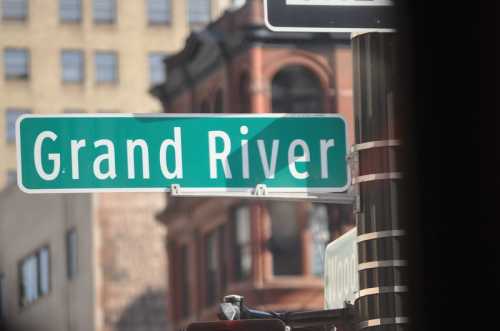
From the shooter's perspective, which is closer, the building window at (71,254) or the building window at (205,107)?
the building window at (205,107)

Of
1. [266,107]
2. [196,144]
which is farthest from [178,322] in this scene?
[196,144]

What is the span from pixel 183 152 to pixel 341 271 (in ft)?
5.45

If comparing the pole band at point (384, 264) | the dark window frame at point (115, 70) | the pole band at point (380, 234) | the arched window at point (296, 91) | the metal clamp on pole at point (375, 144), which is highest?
the dark window frame at point (115, 70)

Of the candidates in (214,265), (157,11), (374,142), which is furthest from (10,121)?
(374,142)

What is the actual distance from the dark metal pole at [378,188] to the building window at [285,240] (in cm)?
4364

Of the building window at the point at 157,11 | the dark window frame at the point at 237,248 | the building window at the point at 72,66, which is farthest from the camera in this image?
the building window at the point at 157,11

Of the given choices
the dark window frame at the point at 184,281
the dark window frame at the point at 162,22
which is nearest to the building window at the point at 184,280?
the dark window frame at the point at 184,281

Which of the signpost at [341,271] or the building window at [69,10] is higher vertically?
the building window at [69,10]

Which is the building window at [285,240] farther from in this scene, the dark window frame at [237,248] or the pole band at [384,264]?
the pole band at [384,264]

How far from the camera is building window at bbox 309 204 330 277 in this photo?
51688 mm

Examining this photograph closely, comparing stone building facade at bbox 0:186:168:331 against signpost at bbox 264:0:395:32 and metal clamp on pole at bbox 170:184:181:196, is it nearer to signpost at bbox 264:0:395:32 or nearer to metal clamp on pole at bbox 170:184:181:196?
metal clamp on pole at bbox 170:184:181:196

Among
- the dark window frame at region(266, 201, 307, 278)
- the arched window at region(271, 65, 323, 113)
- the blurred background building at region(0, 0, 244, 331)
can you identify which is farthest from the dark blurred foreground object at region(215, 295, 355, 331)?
the blurred background building at region(0, 0, 244, 331)

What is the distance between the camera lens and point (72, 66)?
94.3m

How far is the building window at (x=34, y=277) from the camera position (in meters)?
67.2
